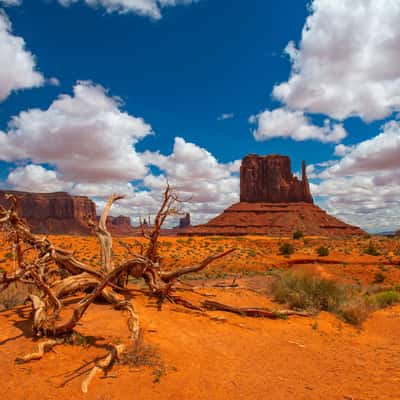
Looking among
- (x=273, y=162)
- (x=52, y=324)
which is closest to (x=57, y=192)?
(x=273, y=162)

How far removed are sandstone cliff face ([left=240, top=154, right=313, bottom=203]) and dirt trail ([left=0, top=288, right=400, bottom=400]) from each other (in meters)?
118

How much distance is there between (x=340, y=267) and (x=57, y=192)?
14788 centimetres

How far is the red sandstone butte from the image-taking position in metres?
90.4

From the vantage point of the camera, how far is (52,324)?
19.6ft

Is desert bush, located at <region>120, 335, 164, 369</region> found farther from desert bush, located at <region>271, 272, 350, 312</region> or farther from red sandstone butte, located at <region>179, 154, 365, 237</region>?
red sandstone butte, located at <region>179, 154, 365, 237</region>

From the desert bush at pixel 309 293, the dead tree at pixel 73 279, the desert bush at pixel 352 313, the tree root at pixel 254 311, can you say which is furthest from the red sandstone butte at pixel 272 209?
the dead tree at pixel 73 279

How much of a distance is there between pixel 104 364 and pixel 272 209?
108 meters

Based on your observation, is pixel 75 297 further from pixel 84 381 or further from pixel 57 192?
pixel 57 192

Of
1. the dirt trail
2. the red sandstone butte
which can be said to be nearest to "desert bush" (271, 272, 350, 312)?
the dirt trail

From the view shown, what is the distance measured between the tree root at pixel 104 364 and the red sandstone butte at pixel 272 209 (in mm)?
74853

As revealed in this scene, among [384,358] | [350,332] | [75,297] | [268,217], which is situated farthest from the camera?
[268,217]

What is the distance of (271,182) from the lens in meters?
127

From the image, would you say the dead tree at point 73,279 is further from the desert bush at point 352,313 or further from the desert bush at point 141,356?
the desert bush at point 352,313

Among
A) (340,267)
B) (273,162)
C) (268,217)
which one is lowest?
(340,267)
